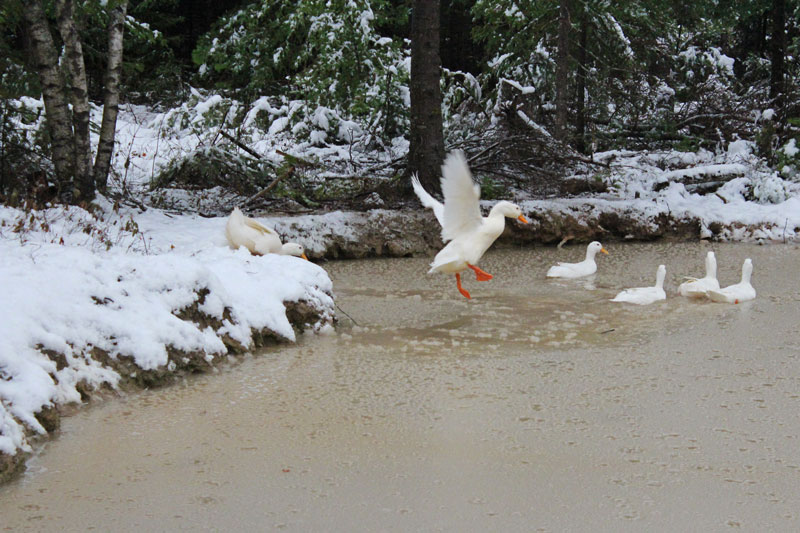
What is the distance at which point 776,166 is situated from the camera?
12.9 metres

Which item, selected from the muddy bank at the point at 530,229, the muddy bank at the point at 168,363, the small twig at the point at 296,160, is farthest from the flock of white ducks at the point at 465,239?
the small twig at the point at 296,160

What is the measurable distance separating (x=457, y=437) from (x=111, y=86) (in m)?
6.44

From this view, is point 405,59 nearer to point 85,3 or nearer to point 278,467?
point 85,3

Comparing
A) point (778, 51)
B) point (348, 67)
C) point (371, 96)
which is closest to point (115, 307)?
point (371, 96)

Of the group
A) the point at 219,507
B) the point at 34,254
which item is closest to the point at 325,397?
the point at 219,507

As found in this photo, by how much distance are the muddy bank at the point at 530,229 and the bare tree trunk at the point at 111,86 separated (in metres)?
1.96

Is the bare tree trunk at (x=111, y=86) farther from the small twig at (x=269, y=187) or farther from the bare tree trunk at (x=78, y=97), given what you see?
the small twig at (x=269, y=187)

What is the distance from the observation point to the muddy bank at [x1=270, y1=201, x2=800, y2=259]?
9391 millimetres

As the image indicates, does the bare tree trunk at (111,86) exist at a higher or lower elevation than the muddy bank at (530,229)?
higher

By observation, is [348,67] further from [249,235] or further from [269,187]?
[249,235]

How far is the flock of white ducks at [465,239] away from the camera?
657cm

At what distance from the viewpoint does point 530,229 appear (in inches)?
410

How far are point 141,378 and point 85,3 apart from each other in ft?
19.3

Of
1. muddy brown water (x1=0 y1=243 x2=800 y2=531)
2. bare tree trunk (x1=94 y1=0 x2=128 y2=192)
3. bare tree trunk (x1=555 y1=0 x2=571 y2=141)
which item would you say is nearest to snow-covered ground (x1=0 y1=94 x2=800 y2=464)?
→ muddy brown water (x1=0 y1=243 x2=800 y2=531)
